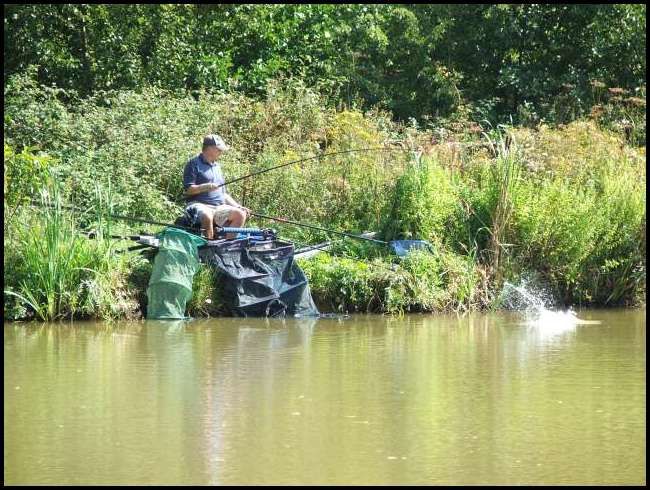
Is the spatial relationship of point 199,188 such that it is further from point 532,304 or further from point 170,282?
point 532,304

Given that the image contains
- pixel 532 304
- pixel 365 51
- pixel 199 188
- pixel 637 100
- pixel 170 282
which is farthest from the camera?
pixel 365 51

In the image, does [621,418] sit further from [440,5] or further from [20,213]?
[440,5]

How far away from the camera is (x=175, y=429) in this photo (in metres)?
7.06

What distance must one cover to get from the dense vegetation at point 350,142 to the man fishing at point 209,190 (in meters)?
0.71

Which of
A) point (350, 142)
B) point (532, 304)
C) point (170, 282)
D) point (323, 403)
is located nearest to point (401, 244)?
point (532, 304)

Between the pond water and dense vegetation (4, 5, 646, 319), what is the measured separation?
0.98 m

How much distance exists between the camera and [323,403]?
777 cm

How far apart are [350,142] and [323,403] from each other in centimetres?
783

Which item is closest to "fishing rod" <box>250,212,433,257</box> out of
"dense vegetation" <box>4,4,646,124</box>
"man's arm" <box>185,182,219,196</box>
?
"man's arm" <box>185,182,219,196</box>

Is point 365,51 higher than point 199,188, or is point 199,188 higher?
point 365,51

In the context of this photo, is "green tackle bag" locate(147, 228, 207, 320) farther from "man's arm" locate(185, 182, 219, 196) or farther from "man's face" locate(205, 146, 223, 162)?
"man's face" locate(205, 146, 223, 162)

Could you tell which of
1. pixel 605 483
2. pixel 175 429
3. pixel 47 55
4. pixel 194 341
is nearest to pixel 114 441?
pixel 175 429

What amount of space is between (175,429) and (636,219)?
740 cm

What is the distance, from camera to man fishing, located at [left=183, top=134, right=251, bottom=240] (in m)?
12.2
